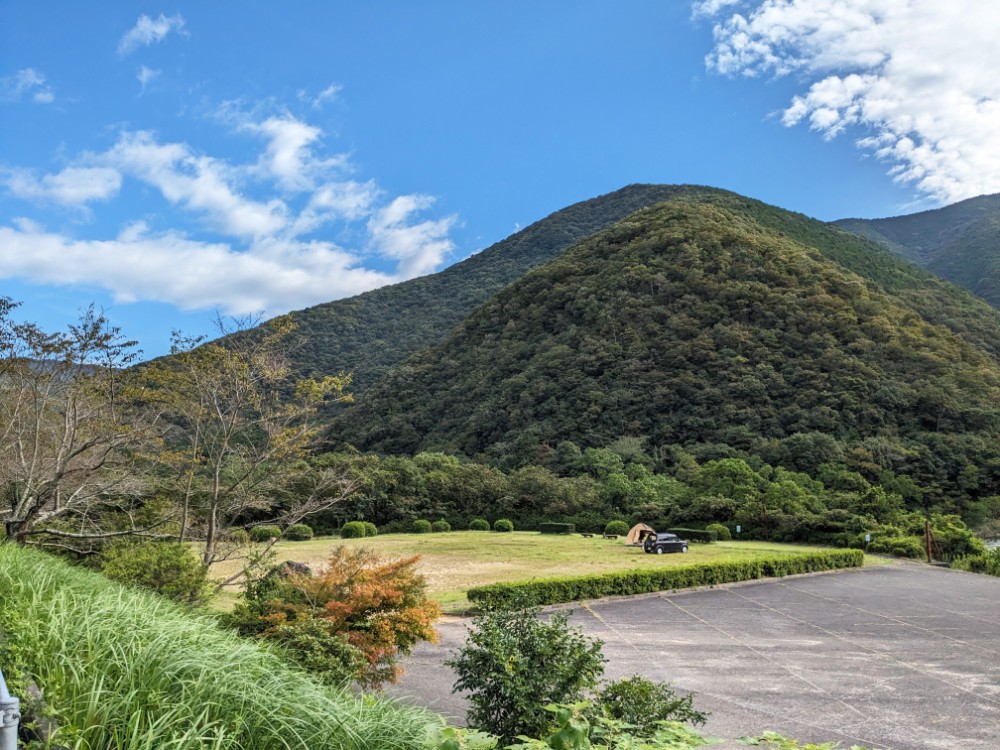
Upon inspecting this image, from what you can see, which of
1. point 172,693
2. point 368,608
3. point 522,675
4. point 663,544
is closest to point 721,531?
point 663,544

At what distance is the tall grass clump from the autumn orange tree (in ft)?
14.3

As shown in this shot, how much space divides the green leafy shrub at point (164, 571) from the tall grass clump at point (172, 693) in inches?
280

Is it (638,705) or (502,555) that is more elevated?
(638,705)

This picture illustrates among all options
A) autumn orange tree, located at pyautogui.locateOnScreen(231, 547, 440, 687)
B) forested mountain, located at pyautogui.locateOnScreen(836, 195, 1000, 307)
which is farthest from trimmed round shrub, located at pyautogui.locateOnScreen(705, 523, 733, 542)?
forested mountain, located at pyautogui.locateOnScreen(836, 195, 1000, 307)

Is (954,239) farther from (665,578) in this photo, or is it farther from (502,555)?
(665,578)

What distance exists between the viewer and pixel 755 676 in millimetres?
10906

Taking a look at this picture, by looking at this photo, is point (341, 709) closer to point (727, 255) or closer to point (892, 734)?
point (892, 734)

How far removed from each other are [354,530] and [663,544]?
57.9ft

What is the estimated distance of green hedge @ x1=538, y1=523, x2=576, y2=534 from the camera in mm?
38688

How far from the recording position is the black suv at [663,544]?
28094mm

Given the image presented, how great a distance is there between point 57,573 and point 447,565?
19651 millimetres

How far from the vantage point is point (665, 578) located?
19875mm

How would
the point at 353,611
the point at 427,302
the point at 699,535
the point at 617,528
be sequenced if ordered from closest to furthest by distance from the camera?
1. the point at 353,611
2. the point at 699,535
3. the point at 617,528
4. the point at 427,302

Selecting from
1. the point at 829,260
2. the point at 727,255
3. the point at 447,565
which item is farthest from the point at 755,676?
the point at 829,260
